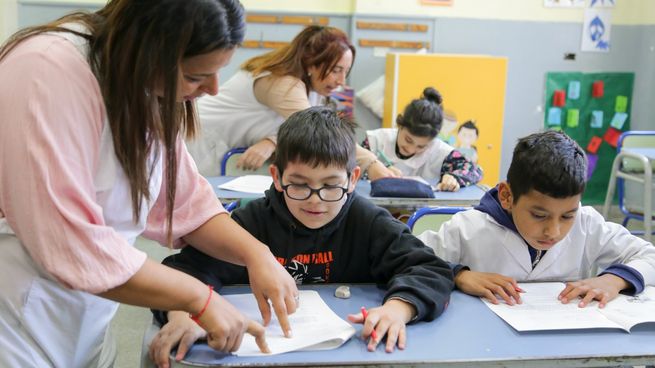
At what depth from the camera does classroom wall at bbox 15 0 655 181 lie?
4.80 metres

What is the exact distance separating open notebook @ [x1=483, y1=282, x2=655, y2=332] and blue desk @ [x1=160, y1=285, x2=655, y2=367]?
0.6 inches

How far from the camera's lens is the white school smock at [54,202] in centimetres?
82

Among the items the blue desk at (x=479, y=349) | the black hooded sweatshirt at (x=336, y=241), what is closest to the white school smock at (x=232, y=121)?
the black hooded sweatshirt at (x=336, y=241)

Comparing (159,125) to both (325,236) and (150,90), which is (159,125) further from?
(325,236)

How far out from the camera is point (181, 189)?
1203mm

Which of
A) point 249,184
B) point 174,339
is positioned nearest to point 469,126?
point 249,184

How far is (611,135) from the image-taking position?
525 cm

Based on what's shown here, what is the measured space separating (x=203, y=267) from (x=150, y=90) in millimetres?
506

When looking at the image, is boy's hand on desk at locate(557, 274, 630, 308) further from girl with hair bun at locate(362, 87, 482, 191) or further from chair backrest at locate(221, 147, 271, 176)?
chair backrest at locate(221, 147, 271, 176)

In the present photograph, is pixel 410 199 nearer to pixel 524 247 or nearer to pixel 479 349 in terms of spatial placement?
pixel 524 247

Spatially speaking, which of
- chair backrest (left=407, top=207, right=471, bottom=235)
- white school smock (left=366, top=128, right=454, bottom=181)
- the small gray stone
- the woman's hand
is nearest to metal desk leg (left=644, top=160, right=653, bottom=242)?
white school smock (left=366, top=128, right=454, bottom=181)

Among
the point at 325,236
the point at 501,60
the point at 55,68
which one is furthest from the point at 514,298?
the point at 501,60

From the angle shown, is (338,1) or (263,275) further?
(338,1)

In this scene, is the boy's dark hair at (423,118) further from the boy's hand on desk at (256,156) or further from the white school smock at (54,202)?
the white school smock at (54,202)
